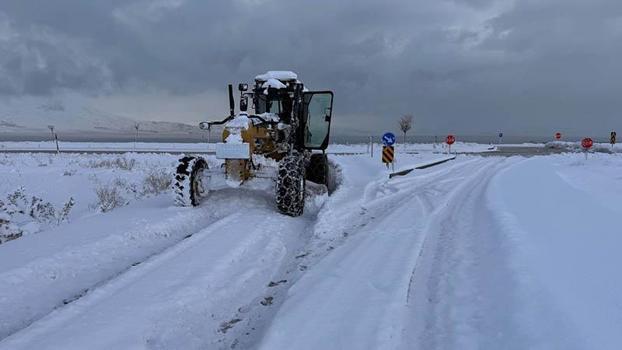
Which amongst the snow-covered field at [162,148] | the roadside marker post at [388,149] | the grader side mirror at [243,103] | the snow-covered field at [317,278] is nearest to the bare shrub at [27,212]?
the snow-covered field at [317,278]

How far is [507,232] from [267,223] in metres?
3.83

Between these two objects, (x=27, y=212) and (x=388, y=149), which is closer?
(x=27, y=212)

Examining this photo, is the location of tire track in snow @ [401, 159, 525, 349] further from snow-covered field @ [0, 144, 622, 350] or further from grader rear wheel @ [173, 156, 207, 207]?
grader rear wheel @ [173, 156, 207, 207]

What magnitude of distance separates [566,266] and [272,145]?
693cm

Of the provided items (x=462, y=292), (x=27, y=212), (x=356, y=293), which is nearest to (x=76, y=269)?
(x=356, y=293)

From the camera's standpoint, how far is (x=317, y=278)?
217 inches

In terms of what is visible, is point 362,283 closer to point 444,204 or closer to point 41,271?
point 41,271

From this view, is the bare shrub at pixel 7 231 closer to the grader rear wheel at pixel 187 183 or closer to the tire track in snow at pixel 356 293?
the grader rear wheel at pixel 187 183

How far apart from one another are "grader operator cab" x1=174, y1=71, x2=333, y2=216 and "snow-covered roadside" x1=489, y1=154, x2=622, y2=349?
3.91 metres

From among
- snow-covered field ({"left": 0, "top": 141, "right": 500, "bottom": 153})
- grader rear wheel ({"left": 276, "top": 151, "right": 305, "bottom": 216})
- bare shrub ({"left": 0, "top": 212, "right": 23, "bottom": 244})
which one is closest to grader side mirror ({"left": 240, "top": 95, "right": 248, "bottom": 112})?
grader rear wheel ({"left": 276, "top": 151, "right": 305, "bottom": 216})

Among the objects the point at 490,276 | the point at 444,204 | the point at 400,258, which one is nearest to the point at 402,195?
the point at 444,204

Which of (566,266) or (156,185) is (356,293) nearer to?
(566,266)

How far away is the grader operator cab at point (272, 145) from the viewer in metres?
9.21

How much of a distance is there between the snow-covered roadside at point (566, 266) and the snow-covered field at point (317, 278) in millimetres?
21
